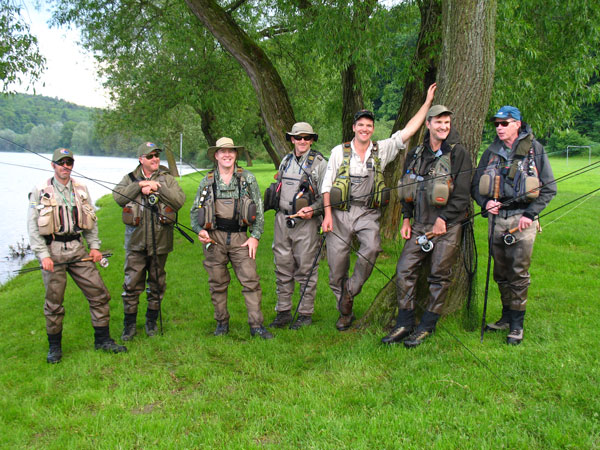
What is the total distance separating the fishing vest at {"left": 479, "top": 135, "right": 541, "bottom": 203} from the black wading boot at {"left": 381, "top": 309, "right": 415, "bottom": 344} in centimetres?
140

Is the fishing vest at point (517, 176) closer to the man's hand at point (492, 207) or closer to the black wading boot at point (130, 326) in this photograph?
the man's hand at point (492, 207)

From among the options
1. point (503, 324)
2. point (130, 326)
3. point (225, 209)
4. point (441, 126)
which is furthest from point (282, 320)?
point (441, 126)

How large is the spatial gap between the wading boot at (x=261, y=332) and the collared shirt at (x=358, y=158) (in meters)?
1.75

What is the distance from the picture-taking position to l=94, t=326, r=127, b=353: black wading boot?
542cm

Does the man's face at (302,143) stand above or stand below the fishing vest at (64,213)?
above

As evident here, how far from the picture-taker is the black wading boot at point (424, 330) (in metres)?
4.73

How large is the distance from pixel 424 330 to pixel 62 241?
12.6 ft

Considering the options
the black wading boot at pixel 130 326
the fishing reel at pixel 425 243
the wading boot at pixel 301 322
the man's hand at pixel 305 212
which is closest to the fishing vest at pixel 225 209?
the man's hand at pixel 305 212

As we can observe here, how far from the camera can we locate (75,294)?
28.4 ft

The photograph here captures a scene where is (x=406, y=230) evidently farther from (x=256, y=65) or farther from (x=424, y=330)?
(x=256, y=65)

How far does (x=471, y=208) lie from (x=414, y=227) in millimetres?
634

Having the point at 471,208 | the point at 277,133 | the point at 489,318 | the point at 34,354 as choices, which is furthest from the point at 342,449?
the point at 277,133

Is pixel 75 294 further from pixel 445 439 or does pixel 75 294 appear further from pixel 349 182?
pixel 445 439

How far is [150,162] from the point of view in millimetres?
5660
